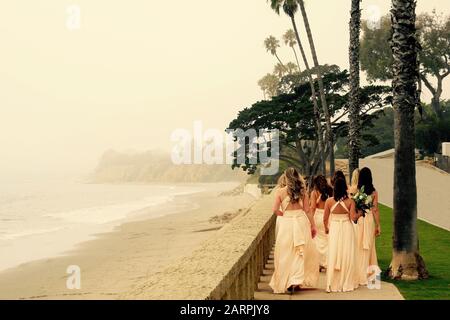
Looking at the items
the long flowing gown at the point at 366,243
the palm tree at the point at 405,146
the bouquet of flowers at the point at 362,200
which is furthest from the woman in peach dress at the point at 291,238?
the palm tree at the point at 405,146

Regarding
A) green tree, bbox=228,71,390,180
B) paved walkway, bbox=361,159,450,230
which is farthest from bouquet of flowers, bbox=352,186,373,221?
green tree, bbox=228,71,390,180

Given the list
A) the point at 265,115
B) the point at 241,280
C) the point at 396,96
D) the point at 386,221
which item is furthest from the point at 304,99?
the point at 241,280

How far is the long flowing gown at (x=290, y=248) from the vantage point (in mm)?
10359

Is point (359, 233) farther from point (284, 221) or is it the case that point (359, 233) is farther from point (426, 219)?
point (426, 219)

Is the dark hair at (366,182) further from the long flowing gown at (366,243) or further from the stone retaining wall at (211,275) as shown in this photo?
the stone retaining wall at (211,275)

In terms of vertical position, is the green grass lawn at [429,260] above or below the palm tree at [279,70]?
below

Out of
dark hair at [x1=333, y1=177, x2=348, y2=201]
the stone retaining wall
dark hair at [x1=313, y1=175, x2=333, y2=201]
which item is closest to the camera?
the stone retaining wall

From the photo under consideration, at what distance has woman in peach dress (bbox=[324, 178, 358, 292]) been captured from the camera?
428 inches

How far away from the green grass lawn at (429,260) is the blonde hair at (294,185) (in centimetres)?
245

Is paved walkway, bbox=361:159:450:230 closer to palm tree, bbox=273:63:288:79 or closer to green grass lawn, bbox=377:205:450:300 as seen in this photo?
green grass lawn, bbox=377:205:450:300

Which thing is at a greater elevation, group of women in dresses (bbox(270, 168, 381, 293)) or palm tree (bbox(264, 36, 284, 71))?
palm tree (bbox(264, 36, 284, 71))

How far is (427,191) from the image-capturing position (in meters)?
32.0

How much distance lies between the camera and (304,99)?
55406 mm

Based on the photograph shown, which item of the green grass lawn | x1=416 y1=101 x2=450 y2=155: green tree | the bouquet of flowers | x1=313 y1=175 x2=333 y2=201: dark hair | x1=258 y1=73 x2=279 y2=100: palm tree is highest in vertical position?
x1=258 y1=73 x2=279 y2=100: palm tree
